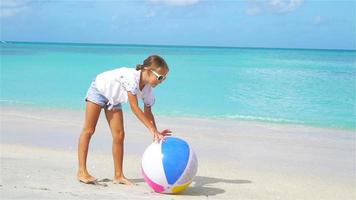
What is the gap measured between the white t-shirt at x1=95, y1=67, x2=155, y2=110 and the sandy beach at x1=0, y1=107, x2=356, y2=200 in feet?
2.75

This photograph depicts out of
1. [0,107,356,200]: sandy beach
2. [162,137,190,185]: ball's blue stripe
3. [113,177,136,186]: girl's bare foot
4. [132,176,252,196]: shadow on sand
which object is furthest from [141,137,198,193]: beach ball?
[113,177,136,186]: girl's bare foot

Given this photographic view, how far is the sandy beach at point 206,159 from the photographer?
4938 mm

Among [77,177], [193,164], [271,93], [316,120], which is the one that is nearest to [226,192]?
[193,164]

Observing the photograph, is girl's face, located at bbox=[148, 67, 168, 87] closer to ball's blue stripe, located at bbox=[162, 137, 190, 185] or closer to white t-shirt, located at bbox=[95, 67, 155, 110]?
white t-shirt, located at bbox=[95, 67, 155, 110]

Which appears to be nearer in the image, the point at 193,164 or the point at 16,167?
the point at 193,164

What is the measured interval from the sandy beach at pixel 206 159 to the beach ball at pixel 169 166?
12 centimetres

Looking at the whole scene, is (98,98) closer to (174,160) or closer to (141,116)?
(141,116)

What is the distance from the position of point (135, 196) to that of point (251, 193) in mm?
1215

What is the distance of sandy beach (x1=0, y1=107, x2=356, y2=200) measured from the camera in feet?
16.2

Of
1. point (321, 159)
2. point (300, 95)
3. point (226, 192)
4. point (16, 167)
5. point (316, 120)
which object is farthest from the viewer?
point (300, 95)

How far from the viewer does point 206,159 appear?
678 centimetres

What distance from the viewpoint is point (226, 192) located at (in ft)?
16.9

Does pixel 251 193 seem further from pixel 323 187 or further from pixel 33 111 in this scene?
pixel 33 111

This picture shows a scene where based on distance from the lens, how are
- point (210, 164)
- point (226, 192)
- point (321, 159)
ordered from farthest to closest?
1. point (321, 159)
2. point (210, 164)
3. point (226, 192)
